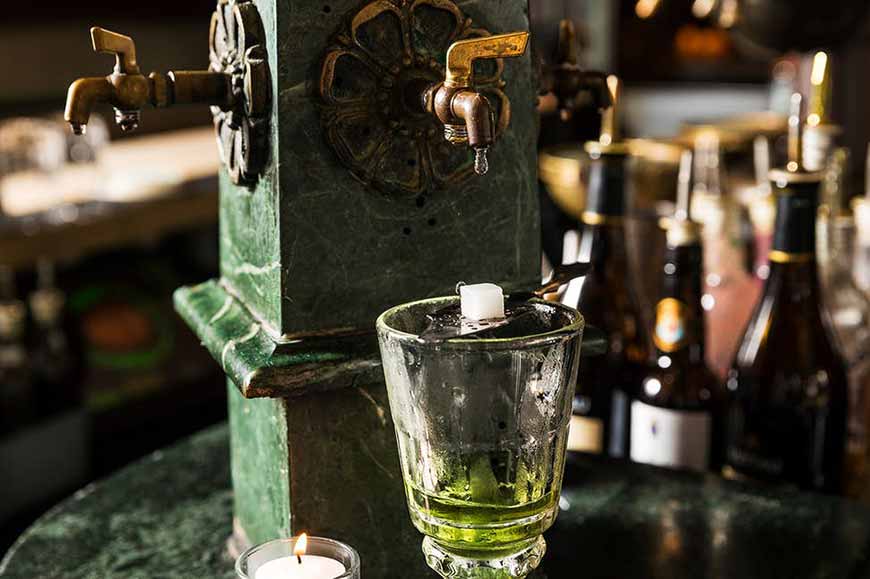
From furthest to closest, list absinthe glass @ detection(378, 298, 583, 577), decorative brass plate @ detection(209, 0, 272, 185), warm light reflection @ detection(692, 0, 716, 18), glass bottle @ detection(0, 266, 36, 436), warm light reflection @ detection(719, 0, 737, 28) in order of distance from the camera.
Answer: glass bottle @ detection(0, 266, 36, 436) < warm light reflection @ detection(692, 0, 716, 18) < warm light reflection @ detection(719, 0, 737, 28) < decorative brass plate @ detection(209, 0, 272, 185) < absinthe glass @ detection(378, 298, 583, 577)

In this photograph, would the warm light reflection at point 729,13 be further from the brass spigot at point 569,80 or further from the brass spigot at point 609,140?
the brass spigot at point 569,80

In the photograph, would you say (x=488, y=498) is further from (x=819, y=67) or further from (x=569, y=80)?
(x=819, y=67)

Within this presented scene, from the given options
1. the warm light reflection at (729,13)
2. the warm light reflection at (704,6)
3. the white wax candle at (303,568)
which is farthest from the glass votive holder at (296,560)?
the warm light reflection at (704,6)

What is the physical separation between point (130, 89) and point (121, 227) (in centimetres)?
162

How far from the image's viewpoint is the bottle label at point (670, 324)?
1.16 meters

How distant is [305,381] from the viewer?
0.79 metres

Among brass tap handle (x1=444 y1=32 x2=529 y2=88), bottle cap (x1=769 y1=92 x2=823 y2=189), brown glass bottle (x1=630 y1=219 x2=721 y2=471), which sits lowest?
brown glass bottle (x1=630 y1=219 x2=721 y2=471)

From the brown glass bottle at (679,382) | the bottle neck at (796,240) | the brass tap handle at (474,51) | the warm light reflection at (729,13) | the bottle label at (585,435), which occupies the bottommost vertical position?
the bottle label at (585,435)

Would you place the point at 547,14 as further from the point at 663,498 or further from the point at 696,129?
the point at 663,498

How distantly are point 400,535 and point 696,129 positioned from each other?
1.47m

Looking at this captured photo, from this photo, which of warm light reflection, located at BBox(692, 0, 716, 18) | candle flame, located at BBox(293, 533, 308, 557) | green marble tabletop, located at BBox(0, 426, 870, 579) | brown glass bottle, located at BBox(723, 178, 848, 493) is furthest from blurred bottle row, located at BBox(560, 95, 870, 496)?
candle flame, located at BBox(293, 533, 308, 557)

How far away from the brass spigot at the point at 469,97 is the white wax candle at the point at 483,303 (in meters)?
0.07

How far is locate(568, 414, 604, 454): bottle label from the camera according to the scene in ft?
3.92

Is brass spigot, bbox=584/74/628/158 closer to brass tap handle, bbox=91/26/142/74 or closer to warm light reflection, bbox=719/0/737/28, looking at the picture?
warm light reflection, bbox=719/0/737/28
